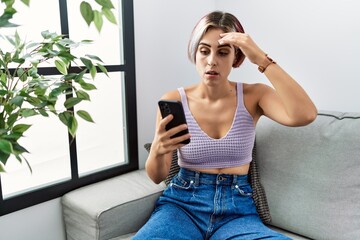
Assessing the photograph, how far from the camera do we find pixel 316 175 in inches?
52.5

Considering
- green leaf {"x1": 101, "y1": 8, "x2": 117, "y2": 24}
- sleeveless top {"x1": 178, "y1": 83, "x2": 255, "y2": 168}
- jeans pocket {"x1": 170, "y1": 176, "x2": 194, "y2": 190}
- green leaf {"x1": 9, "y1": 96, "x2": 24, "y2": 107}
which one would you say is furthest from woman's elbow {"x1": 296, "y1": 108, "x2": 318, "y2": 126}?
green leaf {"x1": 9, "y1": 96, "x2": 24, "y2": 107}

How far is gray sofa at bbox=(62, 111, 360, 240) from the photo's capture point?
1272 millimetres

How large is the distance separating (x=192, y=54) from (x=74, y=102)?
0.58 metres

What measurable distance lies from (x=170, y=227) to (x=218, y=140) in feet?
1.16

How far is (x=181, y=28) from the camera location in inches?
74.4

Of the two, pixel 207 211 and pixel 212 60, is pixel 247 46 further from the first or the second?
pixel 207 211

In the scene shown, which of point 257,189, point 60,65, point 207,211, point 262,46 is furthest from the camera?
point 262,46

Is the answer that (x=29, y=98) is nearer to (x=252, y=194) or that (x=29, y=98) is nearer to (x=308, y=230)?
(x=252, y=194)

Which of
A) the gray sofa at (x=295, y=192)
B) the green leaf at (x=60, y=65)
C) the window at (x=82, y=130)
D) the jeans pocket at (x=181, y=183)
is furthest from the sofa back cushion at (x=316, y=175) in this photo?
the green leaf at (x=60, y=65)

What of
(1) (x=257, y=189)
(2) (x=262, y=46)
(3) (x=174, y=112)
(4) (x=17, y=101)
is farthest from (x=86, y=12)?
(2) (x=262, y=46)

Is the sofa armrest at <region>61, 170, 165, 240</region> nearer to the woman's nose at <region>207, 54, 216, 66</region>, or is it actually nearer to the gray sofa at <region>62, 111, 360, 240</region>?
the gray sofa at <region>62, 111, 360, 240</region>

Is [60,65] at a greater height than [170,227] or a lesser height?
greater

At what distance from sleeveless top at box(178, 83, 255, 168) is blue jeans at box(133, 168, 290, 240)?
5 cm

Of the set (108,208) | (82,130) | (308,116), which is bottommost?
(108,208)
